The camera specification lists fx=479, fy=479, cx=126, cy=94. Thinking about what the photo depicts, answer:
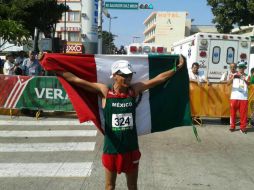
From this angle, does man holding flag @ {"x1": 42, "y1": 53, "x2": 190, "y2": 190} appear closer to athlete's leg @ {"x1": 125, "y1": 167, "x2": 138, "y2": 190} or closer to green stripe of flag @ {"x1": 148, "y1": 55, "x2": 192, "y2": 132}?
athlete's leg @ {"x1": 125, "y1": 167, "x2": 138, "y2": 190}

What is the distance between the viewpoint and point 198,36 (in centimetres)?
1823

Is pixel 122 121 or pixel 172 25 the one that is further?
pixel 172 25

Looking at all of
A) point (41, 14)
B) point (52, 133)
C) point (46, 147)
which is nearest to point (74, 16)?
point (41, 14)

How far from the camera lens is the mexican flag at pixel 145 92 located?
532 cm

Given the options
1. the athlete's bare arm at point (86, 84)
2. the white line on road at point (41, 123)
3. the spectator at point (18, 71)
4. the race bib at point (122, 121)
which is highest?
the athlete's bare arm at point (86, 84)

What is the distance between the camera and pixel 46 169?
7.53 metres

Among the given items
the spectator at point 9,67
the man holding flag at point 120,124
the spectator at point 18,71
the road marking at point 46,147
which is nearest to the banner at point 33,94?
the spectator at point 9,67

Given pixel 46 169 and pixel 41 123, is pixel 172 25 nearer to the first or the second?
pixel 41 123

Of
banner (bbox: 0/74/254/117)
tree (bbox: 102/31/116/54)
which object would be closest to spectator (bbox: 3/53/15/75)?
banner (bbox: 0/74/254/117)

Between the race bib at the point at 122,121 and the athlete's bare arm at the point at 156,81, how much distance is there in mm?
288

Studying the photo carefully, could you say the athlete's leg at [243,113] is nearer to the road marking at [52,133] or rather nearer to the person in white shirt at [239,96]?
the person in white shirt at [239,96]

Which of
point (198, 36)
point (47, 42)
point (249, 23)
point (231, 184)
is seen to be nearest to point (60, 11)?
point (249, 23)

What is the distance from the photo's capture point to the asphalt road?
6812 mm

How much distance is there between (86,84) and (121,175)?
2.38m
